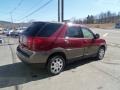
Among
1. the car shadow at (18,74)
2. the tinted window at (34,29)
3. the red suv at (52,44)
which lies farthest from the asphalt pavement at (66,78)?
the tinted window at (34,29)

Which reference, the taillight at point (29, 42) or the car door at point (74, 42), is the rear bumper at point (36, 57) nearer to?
the taillight at point (29, 42)

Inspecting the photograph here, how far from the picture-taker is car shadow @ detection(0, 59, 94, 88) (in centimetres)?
539

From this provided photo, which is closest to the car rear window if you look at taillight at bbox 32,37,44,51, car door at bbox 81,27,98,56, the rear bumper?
taillight at bbox 32,37,44,51

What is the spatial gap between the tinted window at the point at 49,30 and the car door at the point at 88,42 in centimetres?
145

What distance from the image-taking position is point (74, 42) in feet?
21.4

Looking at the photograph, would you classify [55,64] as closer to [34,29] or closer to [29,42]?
[29,42]

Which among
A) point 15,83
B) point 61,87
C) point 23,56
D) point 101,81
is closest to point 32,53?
point 23,56

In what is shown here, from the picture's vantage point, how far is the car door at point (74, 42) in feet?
20.8

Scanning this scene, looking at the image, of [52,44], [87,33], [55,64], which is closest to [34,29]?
[52,44]

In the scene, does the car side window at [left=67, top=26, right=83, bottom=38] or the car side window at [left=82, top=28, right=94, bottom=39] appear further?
the car side window at [left=82, top=28, right=94, bottom=39]

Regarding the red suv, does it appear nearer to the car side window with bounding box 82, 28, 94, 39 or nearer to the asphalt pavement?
the car side window with bounding box 82, 28, 94, 39

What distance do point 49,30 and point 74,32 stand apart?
3.97 feet

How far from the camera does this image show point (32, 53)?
5559mm

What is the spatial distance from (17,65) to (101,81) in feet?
11.7
